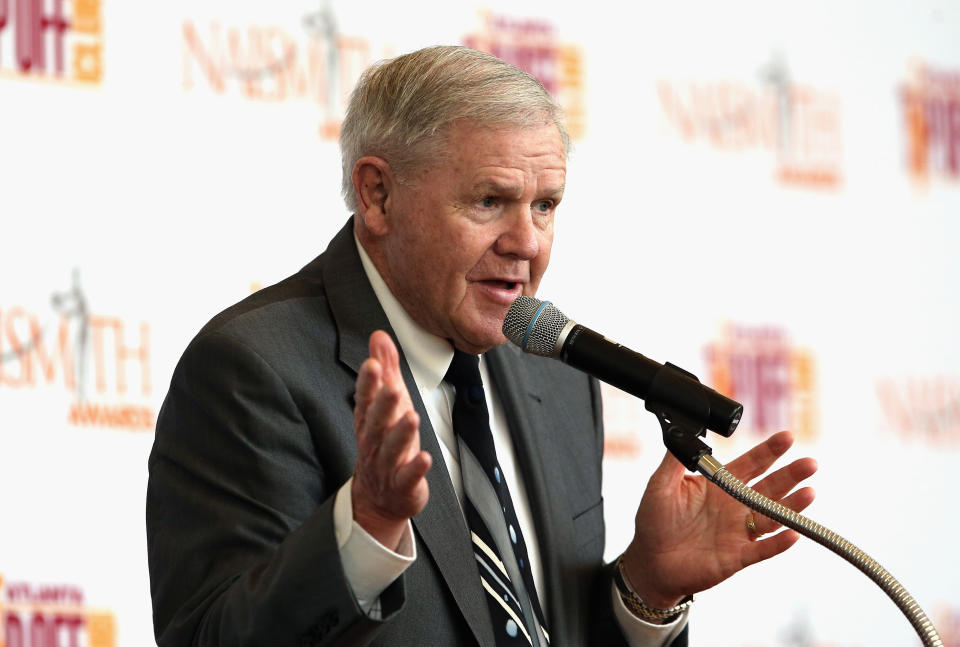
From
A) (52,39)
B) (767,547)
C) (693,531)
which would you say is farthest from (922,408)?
(52,39)

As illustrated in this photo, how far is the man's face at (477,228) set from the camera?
96.3 inches

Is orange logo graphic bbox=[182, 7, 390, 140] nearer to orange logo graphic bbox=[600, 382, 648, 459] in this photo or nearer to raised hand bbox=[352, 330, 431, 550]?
orange logo graphic bbox=[600, 382, 648, 459]

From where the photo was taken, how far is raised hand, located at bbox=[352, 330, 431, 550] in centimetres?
176

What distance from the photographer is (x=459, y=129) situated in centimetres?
246

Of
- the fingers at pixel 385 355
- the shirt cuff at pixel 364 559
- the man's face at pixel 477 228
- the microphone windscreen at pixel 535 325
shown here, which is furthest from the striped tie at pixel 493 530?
the fingers at pixel 385 355

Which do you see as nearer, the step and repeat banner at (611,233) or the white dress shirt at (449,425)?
the white dress shirt at (449,425)

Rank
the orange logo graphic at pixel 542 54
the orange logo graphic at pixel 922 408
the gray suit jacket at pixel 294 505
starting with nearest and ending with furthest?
the gray suit jacket at pixel 294 505 → the orange logo graphic at pixel 542 54 → the orange logo graphic at pixel 922 408

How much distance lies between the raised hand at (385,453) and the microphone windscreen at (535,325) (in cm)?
30

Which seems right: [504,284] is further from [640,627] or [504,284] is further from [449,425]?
[640,627]

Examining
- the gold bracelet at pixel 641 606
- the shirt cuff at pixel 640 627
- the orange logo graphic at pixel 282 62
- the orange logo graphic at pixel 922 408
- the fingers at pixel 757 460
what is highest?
the orange logo graphic at pixel 282 62

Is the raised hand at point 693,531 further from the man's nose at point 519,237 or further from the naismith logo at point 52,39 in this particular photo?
the naismith logo at point 52,39

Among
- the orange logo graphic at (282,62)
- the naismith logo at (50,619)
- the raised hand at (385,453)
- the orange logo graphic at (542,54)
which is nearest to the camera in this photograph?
the raised hand at (385,453)

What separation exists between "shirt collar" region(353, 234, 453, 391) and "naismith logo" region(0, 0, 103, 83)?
1.19m

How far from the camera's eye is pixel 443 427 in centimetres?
248
